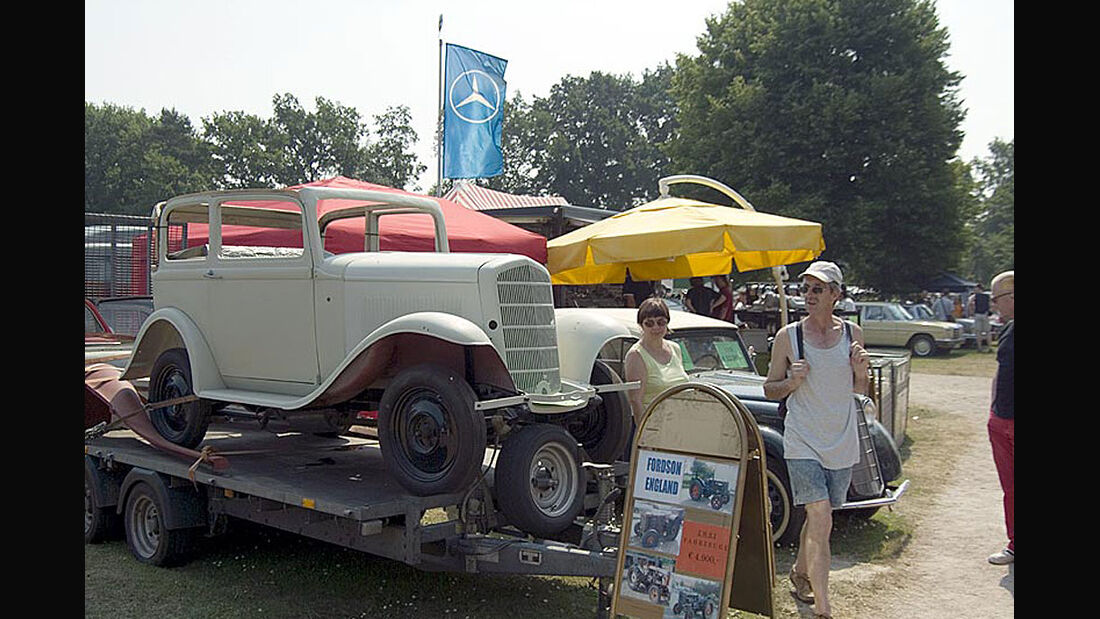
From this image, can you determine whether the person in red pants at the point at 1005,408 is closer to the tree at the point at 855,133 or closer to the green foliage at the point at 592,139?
the tree at the point at 855,133

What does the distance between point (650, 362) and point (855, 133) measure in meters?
23.6

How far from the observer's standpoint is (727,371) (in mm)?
8055

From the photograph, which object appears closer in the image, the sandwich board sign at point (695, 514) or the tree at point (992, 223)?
the sandwich board sign at point (695, 514)

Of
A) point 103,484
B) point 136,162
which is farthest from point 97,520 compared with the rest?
point 136,162

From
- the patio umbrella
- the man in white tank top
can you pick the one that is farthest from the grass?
the patio umbrella

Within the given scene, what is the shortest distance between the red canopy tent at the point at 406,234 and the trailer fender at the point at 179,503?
187 cm

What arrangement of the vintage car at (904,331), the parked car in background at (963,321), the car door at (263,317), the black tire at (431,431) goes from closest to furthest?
the black tire at (431,431) < the car door at (263,317) < the vintage car at (904,331) < the parked car in background at (963,321)

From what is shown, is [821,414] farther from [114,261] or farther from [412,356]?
[114,261]

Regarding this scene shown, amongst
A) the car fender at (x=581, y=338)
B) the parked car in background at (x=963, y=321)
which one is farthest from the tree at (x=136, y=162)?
the car fender at (x=581, y=338)

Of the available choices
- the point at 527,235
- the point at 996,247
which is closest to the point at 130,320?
the point at 527,235

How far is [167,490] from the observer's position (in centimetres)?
589

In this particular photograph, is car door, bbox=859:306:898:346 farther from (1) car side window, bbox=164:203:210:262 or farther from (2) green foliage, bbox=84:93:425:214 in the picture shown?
(2) green foliage, bbox=84:93:425:214

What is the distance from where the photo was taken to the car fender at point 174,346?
627cm

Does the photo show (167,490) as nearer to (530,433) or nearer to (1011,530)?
(530,433)
